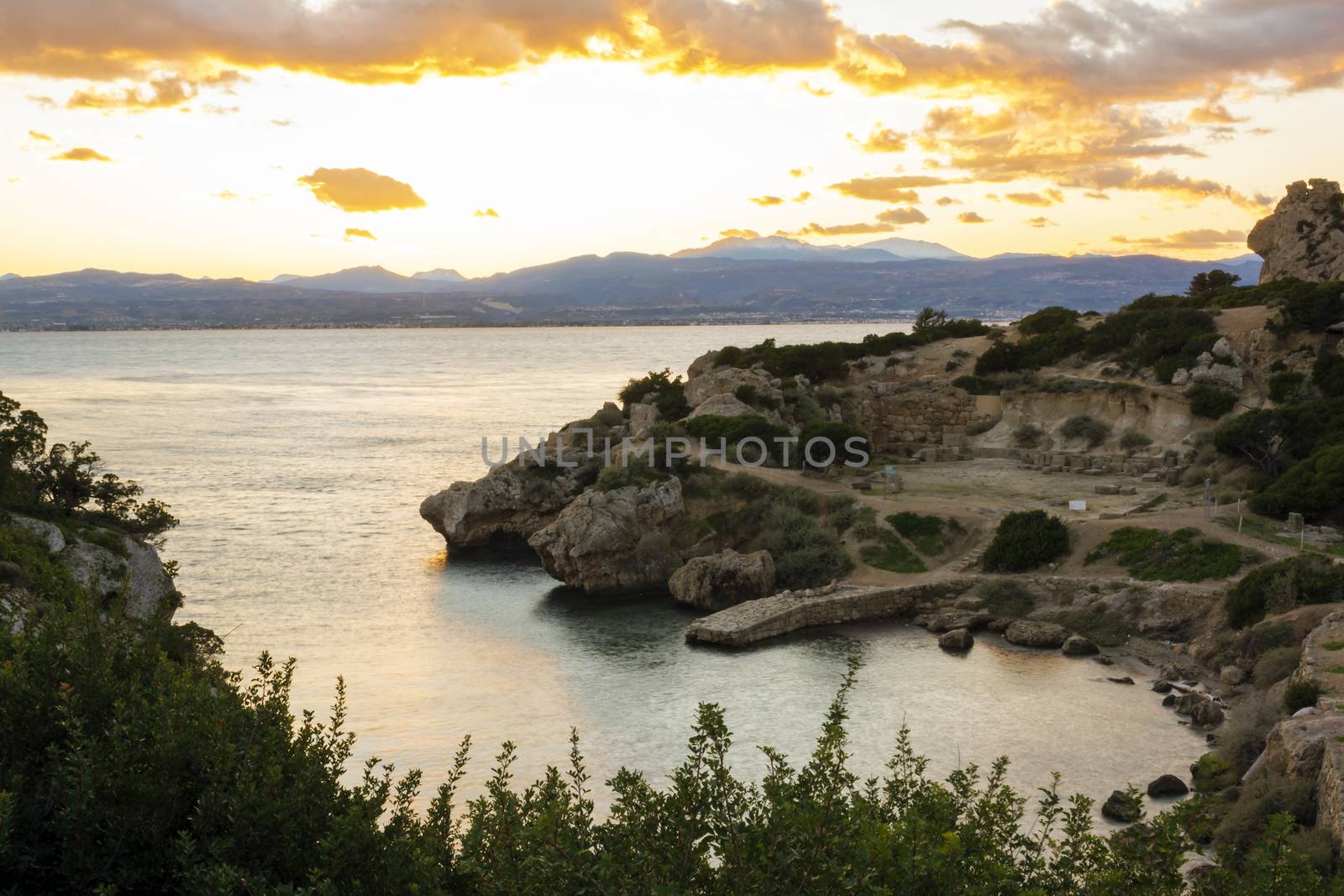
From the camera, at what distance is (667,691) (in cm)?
2997

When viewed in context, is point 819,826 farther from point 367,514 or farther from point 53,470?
point 367,514

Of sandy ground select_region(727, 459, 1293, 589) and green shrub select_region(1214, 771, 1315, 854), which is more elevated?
sandy ground select_region(727, 459, 1293, 589)

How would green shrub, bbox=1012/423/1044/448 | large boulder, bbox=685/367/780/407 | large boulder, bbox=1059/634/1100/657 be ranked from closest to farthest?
1. large boulder, bbox=1059/634/1100/657
2. green shrub, bbox=1012/423/1044/448
3. large boulder, bbox=685/367/780/407

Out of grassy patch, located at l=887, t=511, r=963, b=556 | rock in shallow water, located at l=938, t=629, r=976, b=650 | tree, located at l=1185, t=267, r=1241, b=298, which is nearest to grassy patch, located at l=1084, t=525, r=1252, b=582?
grassy patch, located at l=887, t=511, r=963, b=556

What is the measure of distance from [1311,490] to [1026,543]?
9.11 metres

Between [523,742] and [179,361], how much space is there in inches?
6970

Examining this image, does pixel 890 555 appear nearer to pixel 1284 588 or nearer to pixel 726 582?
pixel 726 582

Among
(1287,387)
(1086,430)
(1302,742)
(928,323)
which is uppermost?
(928,323)

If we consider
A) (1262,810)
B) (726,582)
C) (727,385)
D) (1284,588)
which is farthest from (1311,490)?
(727,385)

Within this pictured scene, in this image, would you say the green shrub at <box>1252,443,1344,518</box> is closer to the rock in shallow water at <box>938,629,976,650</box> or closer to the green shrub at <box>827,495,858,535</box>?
the rock in shallow water at <box>938,629,976,650</box>

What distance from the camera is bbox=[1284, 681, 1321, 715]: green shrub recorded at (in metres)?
22.0

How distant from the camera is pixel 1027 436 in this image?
182ft

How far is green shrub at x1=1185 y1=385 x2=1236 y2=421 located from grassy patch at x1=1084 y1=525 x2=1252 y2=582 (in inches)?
593

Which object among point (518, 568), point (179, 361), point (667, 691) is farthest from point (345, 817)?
point (179, 361)
